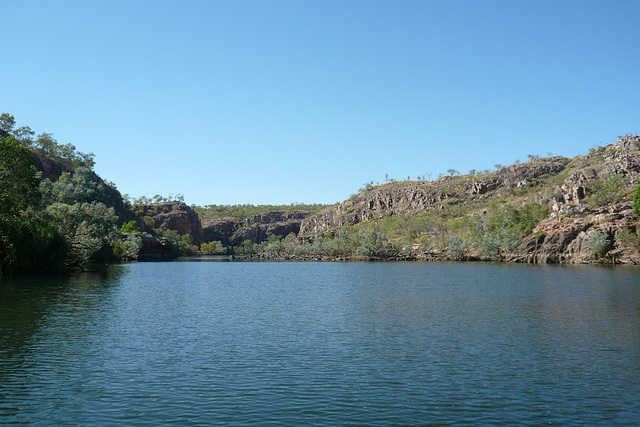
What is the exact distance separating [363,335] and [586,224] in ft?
367

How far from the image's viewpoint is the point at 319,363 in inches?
854

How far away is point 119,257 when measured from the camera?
134 meters

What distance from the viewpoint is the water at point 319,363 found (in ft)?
50.7

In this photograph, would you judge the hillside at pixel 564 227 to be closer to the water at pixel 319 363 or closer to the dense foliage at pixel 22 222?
the water at pixel 319 363

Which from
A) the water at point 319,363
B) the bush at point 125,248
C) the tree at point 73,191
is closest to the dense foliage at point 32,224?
the tree at point 73,191

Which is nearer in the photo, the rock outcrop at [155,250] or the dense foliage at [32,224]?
the dense foliage at [32,224]

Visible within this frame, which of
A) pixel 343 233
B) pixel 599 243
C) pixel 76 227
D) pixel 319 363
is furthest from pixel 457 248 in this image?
pixel 319 363

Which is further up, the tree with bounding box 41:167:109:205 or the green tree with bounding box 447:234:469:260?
the tree with bounding box 41:167:109:205

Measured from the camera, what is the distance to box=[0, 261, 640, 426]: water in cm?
1546

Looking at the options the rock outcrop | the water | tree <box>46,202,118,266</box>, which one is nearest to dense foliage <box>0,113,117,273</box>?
tree <box>46,202,118,266</box>

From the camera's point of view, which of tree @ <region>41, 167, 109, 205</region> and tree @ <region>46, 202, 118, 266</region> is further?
tree @ <region>41, 167, 109, 205</region>

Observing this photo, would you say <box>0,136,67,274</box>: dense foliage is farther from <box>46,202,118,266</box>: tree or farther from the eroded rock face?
the eroded rock face

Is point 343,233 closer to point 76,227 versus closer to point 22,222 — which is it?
point 76,227

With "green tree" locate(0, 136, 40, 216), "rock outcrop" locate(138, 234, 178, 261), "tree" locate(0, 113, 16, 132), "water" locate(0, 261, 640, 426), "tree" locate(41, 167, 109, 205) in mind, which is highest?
"tree" locate(0, 113, 16, 132)
